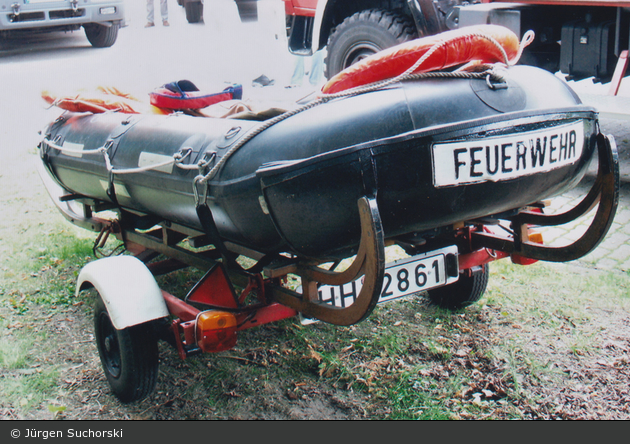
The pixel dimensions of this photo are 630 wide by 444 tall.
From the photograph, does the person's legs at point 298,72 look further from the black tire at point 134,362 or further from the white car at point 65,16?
the black tire at point 134,362

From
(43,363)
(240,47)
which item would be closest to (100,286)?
(43,363)

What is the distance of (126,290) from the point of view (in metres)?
2.64

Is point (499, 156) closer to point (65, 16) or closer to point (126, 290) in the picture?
point (126, 290)

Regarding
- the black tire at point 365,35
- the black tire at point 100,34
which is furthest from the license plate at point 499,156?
the black tire at point 100,34

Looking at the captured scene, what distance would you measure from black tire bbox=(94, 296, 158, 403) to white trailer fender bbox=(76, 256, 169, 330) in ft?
0.30

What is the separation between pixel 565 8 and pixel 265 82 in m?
5.84

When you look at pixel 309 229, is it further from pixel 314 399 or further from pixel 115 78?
pixel 115 78

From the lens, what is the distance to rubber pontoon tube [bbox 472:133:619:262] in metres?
2.41

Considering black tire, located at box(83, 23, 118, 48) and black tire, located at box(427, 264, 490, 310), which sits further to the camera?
black tire, located at box(83, 23, 118, 48)

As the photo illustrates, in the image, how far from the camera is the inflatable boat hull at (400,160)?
2082 millimetres

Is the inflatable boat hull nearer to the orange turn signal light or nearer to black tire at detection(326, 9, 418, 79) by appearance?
the orange turn signal light

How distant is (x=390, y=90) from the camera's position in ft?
7.36

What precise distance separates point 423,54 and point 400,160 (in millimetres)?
469

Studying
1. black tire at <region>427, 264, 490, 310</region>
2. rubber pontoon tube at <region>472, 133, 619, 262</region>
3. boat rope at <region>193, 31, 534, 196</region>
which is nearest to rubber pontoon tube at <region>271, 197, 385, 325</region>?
boat rope at <region>193, 31, 534, 196</region>
